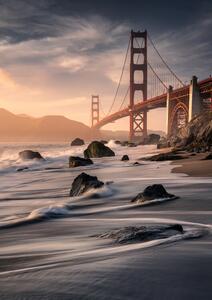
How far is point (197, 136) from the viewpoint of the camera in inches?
1013

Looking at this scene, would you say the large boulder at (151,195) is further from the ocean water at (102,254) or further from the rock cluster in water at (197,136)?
the rock cluster in water at (197,136)

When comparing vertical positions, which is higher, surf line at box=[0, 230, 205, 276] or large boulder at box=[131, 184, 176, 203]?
large boulder at box=[131, 184, 176, 203]

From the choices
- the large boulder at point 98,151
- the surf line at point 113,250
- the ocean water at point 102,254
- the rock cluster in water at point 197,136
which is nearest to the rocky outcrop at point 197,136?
the rock cluster in water at point 197,136

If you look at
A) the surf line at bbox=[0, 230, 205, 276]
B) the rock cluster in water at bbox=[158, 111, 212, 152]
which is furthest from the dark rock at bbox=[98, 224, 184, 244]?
the rock cluster in water at bbox=[158, 111, 212, 152]

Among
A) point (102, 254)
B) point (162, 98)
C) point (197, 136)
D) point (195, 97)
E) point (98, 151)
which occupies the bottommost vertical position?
point (102, 254)

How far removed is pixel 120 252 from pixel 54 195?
5516 millimetres

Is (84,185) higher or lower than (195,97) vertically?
lower

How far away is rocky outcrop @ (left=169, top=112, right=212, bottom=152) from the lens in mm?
22759

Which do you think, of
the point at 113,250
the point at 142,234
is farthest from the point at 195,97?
the point at 113,250

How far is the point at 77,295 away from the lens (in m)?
2.19

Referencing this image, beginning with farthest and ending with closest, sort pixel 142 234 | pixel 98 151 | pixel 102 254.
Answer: pixel 98 151
pixel 142 234
pixel 102 254

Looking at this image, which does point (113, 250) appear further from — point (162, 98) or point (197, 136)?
point (162, 98)

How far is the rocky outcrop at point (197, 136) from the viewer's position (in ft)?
74.7

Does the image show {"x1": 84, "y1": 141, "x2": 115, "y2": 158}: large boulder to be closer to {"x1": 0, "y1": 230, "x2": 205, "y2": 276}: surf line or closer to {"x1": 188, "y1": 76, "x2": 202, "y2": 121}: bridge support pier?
{"x1": 188, "y1": 76, "x2": 202, "y2": 121}: bridge support pier
